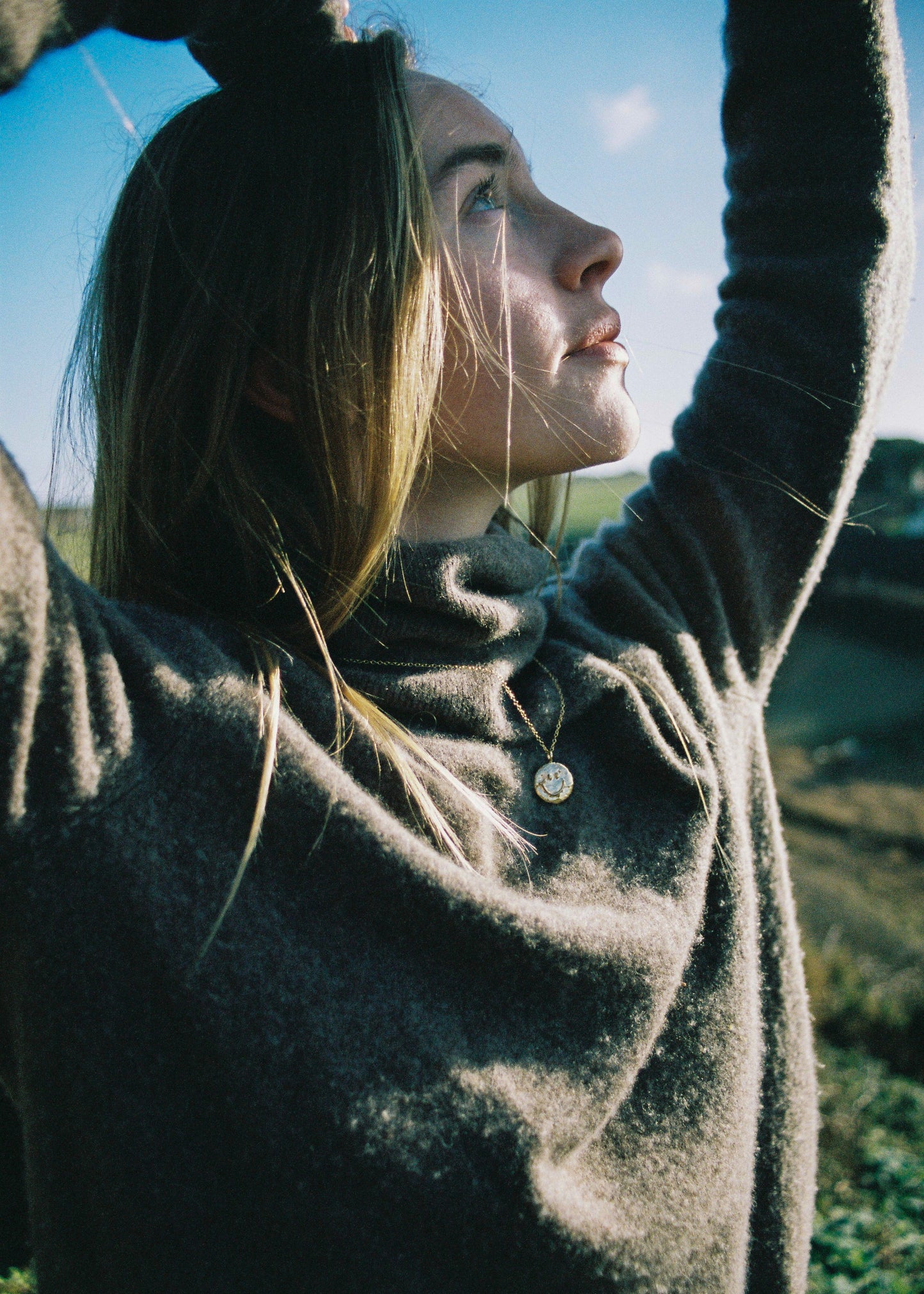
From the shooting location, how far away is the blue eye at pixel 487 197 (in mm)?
1272

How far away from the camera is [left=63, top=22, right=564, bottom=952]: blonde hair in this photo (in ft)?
3.86

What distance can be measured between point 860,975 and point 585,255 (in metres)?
4.14

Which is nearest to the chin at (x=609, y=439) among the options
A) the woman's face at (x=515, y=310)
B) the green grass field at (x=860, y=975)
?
the woman's face at (x=515, y=310)

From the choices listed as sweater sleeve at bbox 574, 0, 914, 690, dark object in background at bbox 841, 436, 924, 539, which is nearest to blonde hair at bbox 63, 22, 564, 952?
sweater sleeve at bbox 574, 0, 914, 690

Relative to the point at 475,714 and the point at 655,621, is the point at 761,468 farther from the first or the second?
the point at 475,714

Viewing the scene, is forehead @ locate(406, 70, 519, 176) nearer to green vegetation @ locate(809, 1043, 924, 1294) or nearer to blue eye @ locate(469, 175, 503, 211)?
blue eye @ locate(469, 175, 503, 211)

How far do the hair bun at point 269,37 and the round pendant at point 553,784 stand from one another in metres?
1.19

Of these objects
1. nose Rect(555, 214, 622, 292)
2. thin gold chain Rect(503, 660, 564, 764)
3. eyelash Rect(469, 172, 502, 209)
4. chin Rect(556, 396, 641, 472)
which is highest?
eyelash Rect(469, 172, 502, 209)

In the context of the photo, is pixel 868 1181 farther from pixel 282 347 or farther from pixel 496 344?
pixel 282 347

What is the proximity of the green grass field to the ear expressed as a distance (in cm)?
40

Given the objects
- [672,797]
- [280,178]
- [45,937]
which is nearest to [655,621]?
[672,797]

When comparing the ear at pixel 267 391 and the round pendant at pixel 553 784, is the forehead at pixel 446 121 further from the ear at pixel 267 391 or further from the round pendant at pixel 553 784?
the round pendant at pixel 553 784

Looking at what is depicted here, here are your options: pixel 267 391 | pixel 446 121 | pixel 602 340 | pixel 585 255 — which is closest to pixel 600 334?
pixel 602 340

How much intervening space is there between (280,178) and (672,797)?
3.75ft
